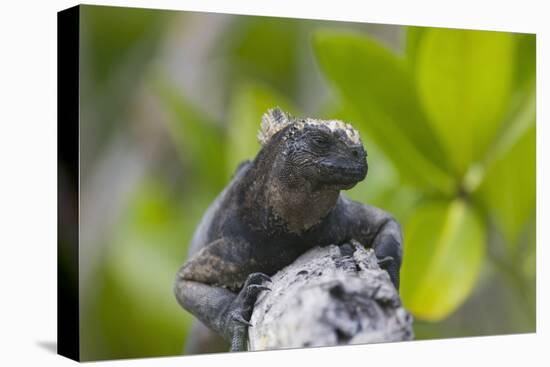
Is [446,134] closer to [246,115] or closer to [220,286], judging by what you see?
[246,115]

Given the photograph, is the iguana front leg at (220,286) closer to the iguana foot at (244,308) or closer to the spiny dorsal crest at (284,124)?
the iguana foot at (244,308)

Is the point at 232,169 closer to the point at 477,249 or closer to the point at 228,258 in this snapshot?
the point at 228,258

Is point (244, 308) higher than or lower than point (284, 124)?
lower

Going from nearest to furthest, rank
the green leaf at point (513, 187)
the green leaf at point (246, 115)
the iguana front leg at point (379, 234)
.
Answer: the iguana front leg at point (379, 234) < the green leaf at point (246, 115) < the green leaf at point (513, 187)

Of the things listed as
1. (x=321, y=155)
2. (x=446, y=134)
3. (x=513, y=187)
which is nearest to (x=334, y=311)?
(x=321, y=155)

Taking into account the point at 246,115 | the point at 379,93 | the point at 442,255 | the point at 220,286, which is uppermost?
the point at 379,93

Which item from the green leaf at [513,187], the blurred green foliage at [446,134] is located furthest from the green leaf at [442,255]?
the green leaf at [513,187]
